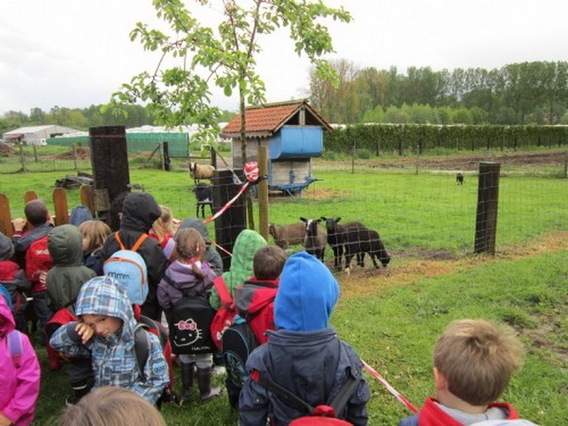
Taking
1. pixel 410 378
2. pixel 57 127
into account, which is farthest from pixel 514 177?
pixel 57 127

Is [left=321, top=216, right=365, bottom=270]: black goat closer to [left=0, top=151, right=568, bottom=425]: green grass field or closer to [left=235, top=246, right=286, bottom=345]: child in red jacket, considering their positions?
[left=0, top=151, right=568, bottom=425]: green grass field

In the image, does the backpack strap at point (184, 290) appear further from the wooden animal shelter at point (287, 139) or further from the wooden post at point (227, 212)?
the wooden animal shelter at point (287, 139)

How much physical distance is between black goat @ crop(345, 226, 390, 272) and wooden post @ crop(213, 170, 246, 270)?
10.6 feet

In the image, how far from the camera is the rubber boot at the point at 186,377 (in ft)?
11.6

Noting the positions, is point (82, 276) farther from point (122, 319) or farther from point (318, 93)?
point (318, 93)

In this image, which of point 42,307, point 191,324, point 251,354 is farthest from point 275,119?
point 251,354

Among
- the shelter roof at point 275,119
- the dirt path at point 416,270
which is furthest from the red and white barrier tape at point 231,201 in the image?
the shelter roof at point 275,119

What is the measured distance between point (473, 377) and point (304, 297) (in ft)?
2.53

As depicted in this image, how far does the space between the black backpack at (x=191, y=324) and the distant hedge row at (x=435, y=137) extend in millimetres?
33539

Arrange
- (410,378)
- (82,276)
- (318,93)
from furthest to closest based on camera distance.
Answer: (318,93), (410,378), (82,276)

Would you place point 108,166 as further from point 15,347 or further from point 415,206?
point 415,206

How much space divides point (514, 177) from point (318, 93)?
108ft

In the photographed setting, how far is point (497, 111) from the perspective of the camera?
270 feet

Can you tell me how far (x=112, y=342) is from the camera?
8.63ft
